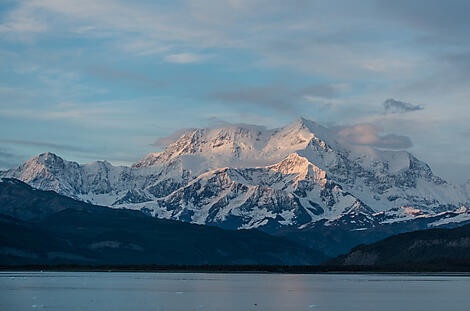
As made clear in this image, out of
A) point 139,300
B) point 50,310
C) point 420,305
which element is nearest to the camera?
point 50,310

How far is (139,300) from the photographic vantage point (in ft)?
610

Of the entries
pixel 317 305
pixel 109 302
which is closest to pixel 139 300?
pixel 109 302

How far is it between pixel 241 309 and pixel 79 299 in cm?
4382

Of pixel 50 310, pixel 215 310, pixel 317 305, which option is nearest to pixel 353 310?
pixel 317 305

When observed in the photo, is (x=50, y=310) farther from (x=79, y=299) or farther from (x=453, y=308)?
(x=453, y=308)

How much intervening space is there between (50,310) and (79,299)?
3257cm

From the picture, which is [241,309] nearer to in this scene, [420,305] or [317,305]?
[317,305]

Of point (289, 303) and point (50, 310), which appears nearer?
point (50, 310)

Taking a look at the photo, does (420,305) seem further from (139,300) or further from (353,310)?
(139,300)

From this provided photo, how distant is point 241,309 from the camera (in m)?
162

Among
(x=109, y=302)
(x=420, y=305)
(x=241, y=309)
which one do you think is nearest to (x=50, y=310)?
(x=109, y=302)

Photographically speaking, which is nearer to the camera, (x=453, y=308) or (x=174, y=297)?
(x=453, y=308)

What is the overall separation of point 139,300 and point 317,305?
40.0 m

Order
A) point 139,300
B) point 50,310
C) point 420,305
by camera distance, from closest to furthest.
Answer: point 50,310
point 420,305
point 139,300
